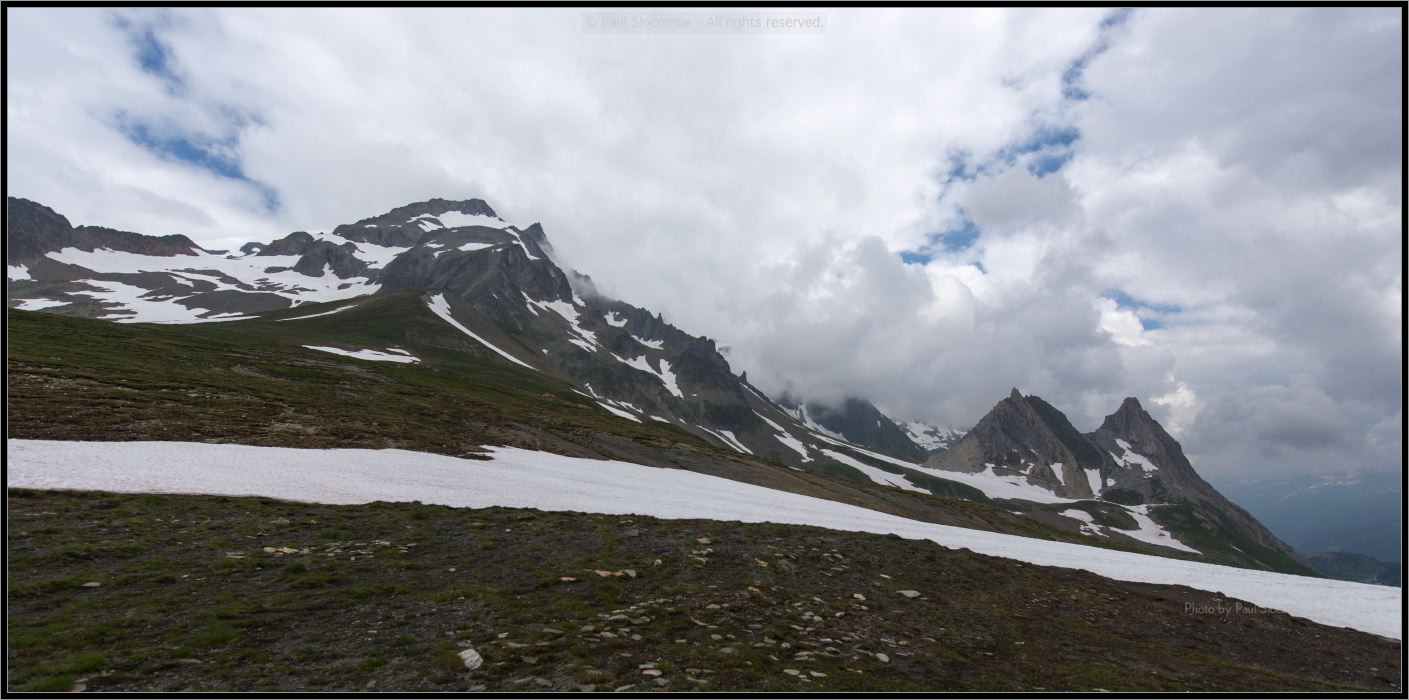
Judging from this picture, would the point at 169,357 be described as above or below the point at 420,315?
below

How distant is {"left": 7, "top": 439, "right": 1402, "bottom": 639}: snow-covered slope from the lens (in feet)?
83.8

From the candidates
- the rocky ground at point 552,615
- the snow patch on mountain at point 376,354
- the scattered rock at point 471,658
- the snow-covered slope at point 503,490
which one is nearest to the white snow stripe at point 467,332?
the snow patch on mountain at point 376,354

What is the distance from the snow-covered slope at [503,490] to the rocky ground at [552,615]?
3073mm

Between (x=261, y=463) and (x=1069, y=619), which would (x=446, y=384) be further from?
(x=1069, y=619)

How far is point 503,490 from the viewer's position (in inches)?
1330

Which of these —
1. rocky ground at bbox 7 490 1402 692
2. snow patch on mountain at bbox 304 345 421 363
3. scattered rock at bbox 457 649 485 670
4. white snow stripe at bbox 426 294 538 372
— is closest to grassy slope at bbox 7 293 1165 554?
snow patch on mountain at bbox 304 345 421 363

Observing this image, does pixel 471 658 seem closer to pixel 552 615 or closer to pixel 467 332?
pixel 552 615

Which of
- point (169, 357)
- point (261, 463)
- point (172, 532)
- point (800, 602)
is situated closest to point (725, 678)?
point (800, 602)

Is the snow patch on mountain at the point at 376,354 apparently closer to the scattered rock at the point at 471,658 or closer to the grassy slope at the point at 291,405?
the grassy slope at the point at 291,405

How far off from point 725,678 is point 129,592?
44.8 ft

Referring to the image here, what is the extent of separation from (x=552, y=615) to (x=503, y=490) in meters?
21.4

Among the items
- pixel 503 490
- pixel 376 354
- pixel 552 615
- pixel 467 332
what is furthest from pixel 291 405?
pixel 467 332

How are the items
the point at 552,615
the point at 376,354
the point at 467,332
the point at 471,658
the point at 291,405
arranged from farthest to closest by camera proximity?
the point at 467,332, the point at 376,354, the point at 291,405, the point at 552,615, the point at 471,658

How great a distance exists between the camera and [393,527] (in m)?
22.5
